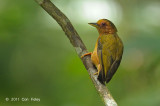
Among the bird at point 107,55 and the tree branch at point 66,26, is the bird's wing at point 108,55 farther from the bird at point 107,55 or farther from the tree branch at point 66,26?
the tree branch at point 66,26

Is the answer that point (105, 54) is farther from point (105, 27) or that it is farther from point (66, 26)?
point (66, 26)

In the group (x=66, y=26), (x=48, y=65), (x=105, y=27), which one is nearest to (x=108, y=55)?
(x=105, y=27)

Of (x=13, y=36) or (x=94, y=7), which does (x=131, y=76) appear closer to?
(x=94, y=7)

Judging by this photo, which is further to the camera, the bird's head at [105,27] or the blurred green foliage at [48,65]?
the bird's head at [105,27]

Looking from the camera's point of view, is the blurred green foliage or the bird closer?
the bird

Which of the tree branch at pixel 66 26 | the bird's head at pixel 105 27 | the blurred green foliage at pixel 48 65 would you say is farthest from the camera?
the bird's head at pixel 105 27

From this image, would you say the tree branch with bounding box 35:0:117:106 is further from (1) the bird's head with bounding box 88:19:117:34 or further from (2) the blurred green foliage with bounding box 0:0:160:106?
(1) the bird's head with bounding box 88:19:117:34

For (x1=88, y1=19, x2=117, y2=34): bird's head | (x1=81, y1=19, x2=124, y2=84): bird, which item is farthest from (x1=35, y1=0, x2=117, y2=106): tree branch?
(x1=88, y1=19, x2=117, y2=34): bird's head

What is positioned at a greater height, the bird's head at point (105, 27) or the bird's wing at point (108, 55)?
the bird's head at point (105, 27)

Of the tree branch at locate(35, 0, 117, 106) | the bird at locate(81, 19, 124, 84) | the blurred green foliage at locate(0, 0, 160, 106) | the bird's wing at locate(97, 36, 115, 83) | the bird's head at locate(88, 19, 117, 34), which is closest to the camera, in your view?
the tree branch at locate(35, 0, 117, 106)

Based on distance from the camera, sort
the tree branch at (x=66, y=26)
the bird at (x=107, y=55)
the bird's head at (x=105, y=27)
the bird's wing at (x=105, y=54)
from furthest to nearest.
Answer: the bird's head at (x=105, y=27) → the bird's wing at (x=105, y=54) → the bird at (x=107, y=55) → the tree branch at (x=66, y=26)

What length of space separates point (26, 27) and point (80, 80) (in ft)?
4.51

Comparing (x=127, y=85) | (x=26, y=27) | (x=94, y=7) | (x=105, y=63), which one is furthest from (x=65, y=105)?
(x=94, y=7)

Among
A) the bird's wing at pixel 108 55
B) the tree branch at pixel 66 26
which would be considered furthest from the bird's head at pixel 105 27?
the tree branch at pixel 66 26
